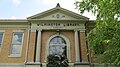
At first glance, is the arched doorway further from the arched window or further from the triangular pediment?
the triangular pediment

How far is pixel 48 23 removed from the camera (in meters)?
17.4

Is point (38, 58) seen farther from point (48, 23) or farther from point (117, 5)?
point (117, 5)

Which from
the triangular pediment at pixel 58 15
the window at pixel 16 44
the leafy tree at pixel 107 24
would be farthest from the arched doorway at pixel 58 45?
the leafy tree at pixel 107 24

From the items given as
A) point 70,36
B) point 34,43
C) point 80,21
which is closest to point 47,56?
point 34,43

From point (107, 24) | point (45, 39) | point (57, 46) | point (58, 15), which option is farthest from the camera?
point (58, 15)

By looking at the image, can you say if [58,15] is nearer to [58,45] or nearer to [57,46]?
[58,45]

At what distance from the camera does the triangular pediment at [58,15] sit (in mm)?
17578

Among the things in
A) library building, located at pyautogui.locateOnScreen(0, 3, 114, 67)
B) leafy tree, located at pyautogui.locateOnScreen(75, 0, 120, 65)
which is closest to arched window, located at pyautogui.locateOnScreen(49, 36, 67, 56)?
library building, located at pyautogui.locateOnScreen(0, 3, 114, 67)

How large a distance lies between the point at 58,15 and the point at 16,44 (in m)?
5.17

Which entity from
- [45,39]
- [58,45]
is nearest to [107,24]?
[58,45]

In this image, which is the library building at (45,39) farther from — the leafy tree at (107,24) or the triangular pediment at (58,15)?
the leafy tree at (107,24)

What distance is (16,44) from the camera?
1722 cm

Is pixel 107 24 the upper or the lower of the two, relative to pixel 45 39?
upper

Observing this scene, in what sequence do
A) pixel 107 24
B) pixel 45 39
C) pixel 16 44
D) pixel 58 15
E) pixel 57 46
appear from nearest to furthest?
1. pixel 107 24
2. pixel 57 46
3. pixel 45 39
4. pixel 16 44
5. pixel 58 15
